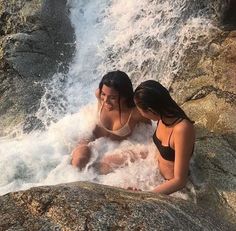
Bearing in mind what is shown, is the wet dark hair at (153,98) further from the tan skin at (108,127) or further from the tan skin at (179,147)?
the tan skin at (108,127)

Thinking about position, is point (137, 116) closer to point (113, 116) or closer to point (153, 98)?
point (113, 116)

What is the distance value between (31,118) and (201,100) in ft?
9.28

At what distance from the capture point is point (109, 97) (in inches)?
Answer: 207

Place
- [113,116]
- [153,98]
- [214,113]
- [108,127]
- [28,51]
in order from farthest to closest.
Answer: [28,51]
[214,113]
[108,127]
[113,116]
[153,98]

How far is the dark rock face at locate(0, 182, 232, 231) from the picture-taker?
3586 millimetres

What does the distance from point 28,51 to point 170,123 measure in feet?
15.7

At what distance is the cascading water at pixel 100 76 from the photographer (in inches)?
231

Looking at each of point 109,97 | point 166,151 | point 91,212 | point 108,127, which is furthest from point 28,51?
point 91,212

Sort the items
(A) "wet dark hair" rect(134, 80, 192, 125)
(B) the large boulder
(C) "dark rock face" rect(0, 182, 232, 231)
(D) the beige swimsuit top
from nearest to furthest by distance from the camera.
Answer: (C) "dark rock face" rect(0, 182, 232, 231) → (A) "wet dark hair" rect(134, 80, 192, 125) → (B) the large boulder → (D) the beige swimsuit top

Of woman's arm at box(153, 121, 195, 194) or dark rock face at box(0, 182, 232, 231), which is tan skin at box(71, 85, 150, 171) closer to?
woman's arm at box(153, 121, 195, 194)

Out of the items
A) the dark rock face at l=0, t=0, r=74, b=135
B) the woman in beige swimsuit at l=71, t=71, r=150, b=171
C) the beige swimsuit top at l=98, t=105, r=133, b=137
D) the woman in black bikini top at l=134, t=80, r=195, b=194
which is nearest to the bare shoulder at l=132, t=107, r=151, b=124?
the woman in beige swimsuit at l=71, t=71, r=150, b=171

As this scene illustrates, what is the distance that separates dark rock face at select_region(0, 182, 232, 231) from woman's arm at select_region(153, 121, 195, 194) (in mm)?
605

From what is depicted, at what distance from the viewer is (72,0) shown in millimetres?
Result: 10375

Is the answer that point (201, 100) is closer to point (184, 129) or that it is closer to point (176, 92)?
point (176, 92)
